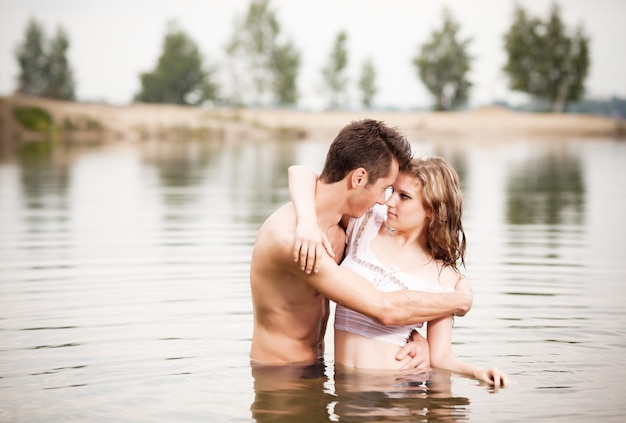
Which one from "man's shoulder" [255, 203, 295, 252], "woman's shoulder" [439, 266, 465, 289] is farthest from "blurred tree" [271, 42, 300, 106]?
"man's shoulder" [255, 203, 295, 252]

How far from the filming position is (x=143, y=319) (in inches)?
290

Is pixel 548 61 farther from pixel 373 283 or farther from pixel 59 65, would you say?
pixel 373 283

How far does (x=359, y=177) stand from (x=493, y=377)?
1.47 m

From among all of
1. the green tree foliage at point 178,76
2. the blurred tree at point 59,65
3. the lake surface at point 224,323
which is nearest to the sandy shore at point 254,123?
the green tree foliage at point 178,76

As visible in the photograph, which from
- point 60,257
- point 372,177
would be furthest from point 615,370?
point 60,257

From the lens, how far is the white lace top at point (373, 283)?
5574 mm

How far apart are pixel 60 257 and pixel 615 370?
6473 millimetres

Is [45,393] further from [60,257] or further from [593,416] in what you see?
[60,257]

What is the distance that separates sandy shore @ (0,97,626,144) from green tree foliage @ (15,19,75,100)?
2186 centimetres

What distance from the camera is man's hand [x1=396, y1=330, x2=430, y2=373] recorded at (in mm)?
5645

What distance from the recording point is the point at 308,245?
16.6 ft

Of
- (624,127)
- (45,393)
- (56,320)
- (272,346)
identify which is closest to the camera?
(45,393)

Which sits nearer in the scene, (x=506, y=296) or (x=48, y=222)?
(x=506, y=296)

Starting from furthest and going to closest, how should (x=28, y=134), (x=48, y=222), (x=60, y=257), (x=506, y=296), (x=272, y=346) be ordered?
(x=28, y=134), (x=48, y=222), (x=60, y=257), (x=506, y=296), (x=272, y=346)
